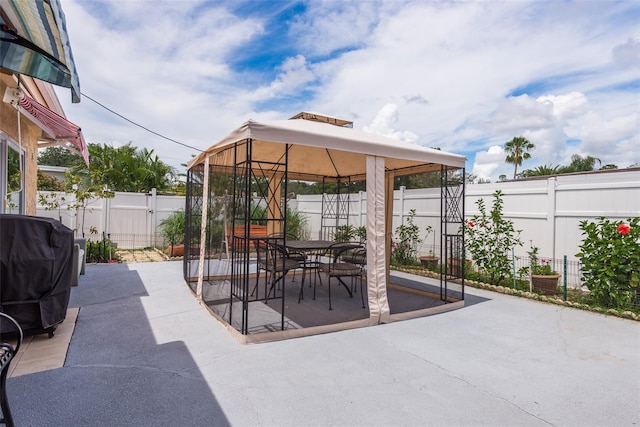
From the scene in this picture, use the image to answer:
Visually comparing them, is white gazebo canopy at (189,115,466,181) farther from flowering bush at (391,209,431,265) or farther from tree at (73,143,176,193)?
tree at (73,143,176,193)

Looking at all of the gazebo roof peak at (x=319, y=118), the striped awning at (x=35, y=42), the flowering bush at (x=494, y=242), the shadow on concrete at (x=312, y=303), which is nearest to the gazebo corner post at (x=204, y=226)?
the shadow on concrete at (x=312, y=303)

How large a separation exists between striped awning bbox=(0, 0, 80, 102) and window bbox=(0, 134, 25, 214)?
280 cm

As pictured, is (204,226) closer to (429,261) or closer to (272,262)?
(272,262)

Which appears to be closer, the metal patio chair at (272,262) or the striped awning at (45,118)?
the striped awning at (45,118)

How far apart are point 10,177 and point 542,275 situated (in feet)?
26.6

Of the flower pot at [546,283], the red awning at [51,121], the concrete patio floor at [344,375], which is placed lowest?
the concrete patio floor at [344,375]

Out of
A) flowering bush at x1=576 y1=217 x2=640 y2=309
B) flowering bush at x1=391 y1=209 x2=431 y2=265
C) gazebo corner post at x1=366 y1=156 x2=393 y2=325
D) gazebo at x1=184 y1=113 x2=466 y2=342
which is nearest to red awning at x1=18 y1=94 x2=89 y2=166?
gazebo at x1=184 y1=113 x2=466 y2=342

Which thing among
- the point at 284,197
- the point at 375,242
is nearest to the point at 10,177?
the point at 284,197

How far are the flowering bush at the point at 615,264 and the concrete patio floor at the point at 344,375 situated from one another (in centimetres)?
50

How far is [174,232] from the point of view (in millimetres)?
9891

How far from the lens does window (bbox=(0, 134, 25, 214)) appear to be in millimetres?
4315

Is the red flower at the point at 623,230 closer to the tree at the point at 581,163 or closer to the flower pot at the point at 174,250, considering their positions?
the flower pot at the point at 174,250

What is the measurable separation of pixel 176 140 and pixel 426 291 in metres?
11.5

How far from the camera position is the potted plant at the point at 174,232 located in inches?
371
